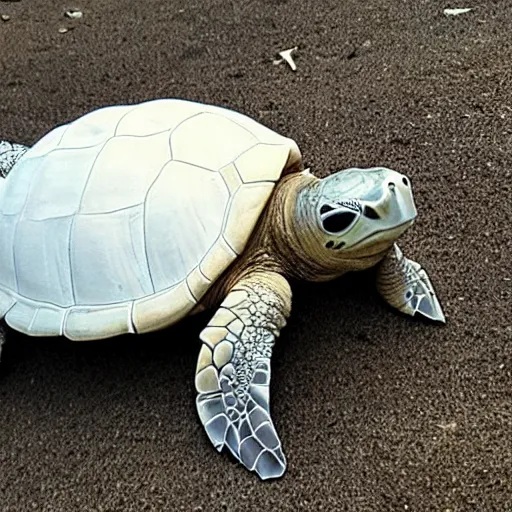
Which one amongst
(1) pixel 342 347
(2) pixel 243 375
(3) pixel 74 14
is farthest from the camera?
(3) pixel 74 14

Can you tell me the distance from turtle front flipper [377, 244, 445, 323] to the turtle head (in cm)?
5

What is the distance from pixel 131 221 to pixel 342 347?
47 cm

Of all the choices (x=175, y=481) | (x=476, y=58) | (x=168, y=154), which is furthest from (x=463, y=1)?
(x=175, y=481)

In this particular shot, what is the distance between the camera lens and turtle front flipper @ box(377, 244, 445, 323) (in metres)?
1.51

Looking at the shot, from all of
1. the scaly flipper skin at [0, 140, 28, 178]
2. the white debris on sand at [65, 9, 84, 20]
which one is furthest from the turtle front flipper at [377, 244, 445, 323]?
the white debris on sand at [65, 9, 84, 20]

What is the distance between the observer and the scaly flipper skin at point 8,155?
1890 millimetres

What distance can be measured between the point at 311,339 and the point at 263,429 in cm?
26

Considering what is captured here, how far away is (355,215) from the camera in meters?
1.37

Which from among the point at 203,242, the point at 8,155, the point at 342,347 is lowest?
the point at 342,347

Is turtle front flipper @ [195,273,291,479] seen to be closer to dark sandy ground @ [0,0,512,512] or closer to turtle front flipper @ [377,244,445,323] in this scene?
dark sandy ground @ [0,0,512,512]

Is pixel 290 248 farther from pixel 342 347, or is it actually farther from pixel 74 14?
pixel 74 14

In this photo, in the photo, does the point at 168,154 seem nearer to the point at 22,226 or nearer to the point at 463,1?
the point at 22,226

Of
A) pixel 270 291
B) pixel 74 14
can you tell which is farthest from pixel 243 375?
pixel 74 14

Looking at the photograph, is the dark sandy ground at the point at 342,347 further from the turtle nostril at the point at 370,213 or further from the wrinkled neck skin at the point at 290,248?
the turtle nostril at the point at 370,213
